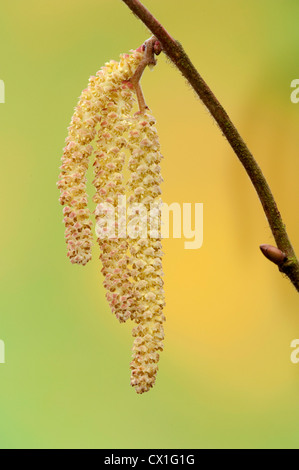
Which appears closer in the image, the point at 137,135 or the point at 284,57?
the point at 137,135

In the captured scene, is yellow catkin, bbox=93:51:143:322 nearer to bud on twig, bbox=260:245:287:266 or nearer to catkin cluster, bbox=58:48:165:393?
catkin cluster, bbox=58:48:165:393

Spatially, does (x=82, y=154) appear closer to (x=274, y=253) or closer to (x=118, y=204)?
(x=118, y=204)

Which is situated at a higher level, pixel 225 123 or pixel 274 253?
pixel 225 123

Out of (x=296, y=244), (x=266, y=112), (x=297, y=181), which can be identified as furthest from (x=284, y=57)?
(x=296, y=244)

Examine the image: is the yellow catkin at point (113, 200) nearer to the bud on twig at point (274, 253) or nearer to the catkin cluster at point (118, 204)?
the catkin cluster at point (118, 204)

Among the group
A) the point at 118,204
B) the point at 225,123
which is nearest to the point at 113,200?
the point at 118,204

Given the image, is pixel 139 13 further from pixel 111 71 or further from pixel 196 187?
pixel 196 187
